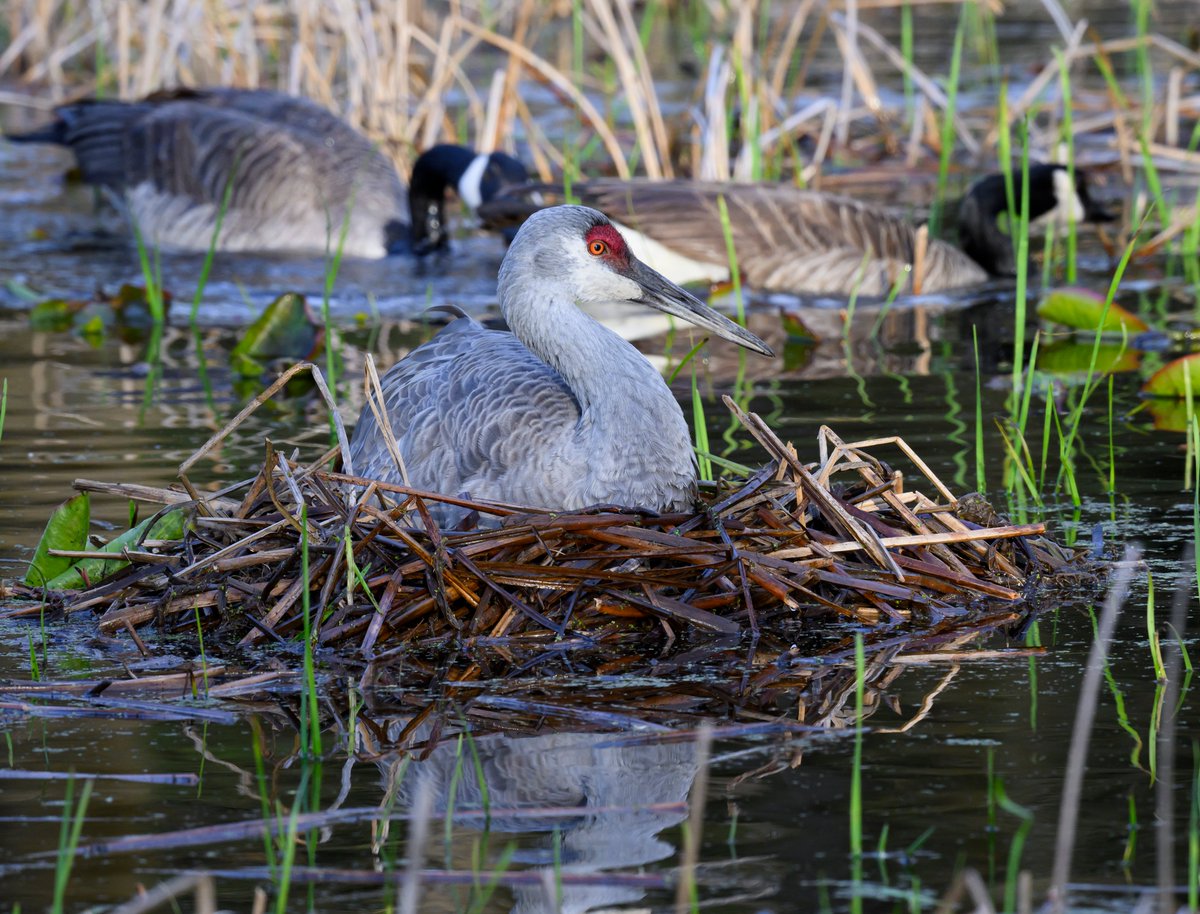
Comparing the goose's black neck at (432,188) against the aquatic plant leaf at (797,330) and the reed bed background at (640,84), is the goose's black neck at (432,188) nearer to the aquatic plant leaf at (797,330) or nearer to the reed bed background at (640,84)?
the reed bed background at (640,84)

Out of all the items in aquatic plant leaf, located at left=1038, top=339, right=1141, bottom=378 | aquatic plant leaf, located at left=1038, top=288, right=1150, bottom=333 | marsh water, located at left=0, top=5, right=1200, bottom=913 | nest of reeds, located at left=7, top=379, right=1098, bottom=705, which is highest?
aquatic plant leaf, located at left=1038, top=288, right=1150, bottom=333

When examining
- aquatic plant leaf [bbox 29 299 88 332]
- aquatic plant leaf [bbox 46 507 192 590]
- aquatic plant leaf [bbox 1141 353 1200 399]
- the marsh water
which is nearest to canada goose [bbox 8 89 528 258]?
aquatic plant leaf [bbox 29 299 88 332]

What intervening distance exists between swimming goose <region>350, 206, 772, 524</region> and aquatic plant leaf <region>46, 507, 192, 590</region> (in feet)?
2.38

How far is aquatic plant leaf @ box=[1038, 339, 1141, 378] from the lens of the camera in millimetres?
9148

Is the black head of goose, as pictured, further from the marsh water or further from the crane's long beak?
Result: the crane's long beak

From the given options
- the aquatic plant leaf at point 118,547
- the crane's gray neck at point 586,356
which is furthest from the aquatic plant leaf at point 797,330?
the aquatic plant leaf at point 118,547

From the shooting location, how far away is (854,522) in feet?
17.7

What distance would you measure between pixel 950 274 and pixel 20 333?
19.9 ft

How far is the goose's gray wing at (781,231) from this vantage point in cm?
1174

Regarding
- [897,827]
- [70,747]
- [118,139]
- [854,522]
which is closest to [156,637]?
[70,747]

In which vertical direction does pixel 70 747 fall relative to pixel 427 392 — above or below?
below

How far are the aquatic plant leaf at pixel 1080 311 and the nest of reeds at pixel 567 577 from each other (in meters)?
3.94

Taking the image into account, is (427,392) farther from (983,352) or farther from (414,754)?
(983,352)

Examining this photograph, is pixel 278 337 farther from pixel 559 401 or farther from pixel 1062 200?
pixel 1062 200
